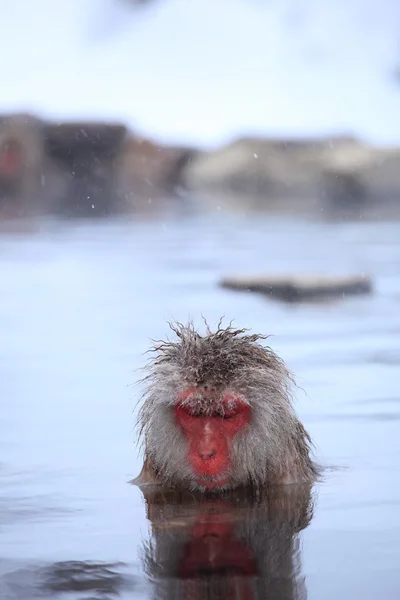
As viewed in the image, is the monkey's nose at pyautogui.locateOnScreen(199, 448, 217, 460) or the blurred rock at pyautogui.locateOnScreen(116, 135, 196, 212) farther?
the blurred rock at pyautogui.locateOnScreen(116, 135, 196, 212)

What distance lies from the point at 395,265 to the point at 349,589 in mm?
9775

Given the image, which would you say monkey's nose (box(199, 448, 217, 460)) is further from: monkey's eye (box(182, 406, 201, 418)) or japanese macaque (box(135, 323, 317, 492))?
monkey's eye (box(182, 406, 201, 418))

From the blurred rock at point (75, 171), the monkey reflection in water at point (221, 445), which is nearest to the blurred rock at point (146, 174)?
the blurred rock at point (75, 171)

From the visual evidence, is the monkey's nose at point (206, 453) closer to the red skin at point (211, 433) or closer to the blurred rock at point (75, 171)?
the red skin at point (211, 433)

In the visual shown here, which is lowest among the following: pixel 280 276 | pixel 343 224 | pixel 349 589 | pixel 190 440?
pixel 349 589

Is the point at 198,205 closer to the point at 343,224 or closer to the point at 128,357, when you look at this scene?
the point at 343,224

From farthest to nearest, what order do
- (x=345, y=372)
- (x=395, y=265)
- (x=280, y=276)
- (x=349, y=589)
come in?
(x=395, y=265) < (x=280, y=276) < (x=345, y=372) < (x=349, y=589)

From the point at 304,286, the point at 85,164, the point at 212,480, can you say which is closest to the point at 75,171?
the point at 85,164

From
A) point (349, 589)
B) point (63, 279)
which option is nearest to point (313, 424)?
point (349, 589)

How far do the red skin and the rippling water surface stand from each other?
0.42 feet

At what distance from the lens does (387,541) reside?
3762mm

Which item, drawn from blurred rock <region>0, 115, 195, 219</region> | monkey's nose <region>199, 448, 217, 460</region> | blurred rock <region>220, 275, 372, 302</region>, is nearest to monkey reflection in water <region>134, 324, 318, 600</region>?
monkey's nose <region>199, 448, 217, 460</region>

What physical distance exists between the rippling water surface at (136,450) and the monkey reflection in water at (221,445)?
2 centimetres

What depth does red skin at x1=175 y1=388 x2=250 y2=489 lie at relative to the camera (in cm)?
411
